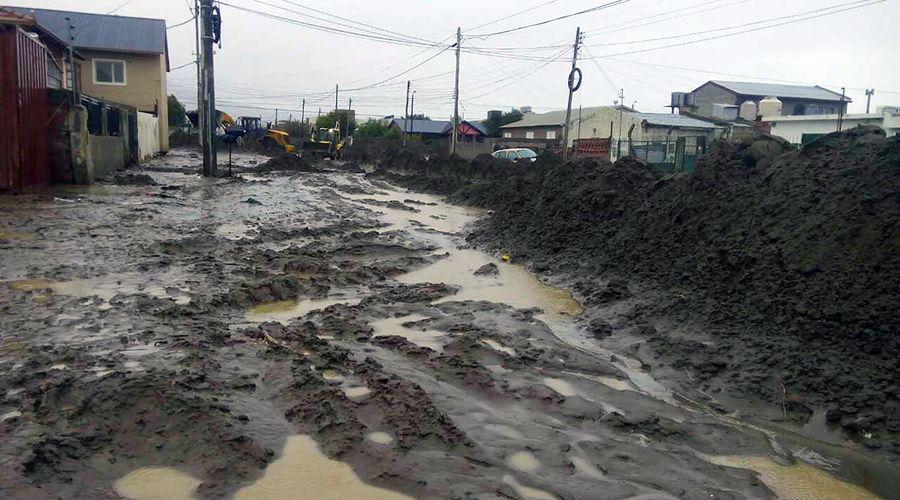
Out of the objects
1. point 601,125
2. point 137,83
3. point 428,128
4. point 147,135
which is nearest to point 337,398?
point 147,135

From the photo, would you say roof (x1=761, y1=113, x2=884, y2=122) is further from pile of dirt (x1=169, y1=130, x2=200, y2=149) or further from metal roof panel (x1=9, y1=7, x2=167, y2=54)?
pile of dirt (x1=169, y1=130, x2=200, y2=149)

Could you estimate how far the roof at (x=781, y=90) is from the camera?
186 feet

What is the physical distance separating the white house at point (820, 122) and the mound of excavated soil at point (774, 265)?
26972 mm

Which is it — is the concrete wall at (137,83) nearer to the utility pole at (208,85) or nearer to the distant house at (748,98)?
the utility pole at (208,85)

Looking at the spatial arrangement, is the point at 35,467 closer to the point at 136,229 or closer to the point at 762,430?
the point at 762,430

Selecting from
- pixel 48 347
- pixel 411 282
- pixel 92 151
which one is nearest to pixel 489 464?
pixel 48 347

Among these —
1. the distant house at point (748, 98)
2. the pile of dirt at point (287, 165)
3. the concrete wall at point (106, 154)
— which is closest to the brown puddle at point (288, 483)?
the concrete wall at point (106, 154)

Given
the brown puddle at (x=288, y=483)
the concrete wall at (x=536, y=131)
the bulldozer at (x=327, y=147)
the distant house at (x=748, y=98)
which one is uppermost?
the distant house at (x=748, y=98)

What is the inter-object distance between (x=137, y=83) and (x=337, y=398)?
40107mm

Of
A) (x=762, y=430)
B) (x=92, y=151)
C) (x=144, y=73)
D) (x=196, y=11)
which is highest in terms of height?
(x=196, y=11)

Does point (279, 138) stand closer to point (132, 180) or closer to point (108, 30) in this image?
point (108, 30)

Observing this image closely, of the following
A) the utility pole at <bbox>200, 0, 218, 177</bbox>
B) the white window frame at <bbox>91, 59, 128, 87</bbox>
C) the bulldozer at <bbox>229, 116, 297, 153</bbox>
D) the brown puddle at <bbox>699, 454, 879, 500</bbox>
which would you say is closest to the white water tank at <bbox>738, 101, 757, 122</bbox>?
the bulldozer at <bbox>229, 116, 297, 153</bbox>

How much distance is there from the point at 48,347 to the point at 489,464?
3.85 metres

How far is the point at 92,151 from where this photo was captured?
19594 mm
